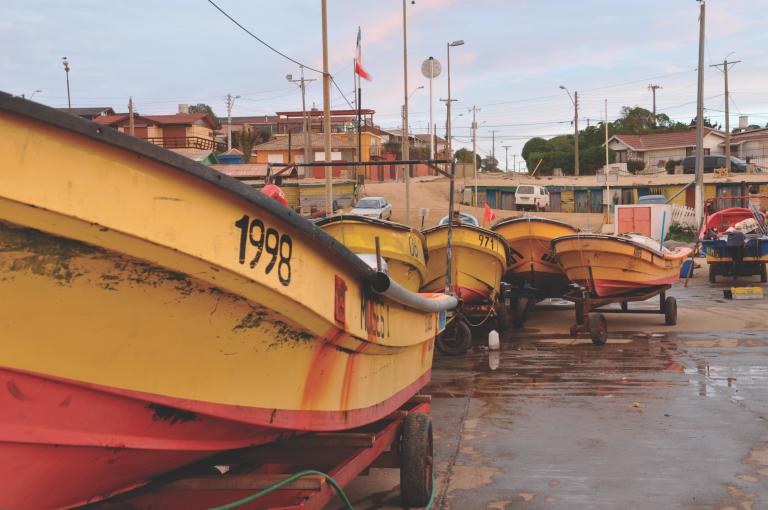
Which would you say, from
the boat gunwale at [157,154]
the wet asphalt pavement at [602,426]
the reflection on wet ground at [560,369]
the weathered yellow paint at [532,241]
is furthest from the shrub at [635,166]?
the boat gunwale at [157,154]

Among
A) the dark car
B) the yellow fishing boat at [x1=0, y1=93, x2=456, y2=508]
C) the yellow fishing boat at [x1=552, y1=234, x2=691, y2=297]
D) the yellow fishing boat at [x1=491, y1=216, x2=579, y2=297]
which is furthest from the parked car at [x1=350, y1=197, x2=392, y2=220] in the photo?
the yellow fishing boat at [x1=0, y1=93, x2=456, y2=508]

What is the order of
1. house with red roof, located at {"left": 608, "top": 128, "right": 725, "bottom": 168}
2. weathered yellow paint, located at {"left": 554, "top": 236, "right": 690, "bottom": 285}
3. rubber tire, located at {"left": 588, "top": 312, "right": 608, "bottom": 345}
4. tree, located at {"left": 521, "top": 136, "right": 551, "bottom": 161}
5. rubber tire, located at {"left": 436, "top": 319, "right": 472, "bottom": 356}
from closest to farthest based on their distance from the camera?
rubber tire, located at {"left": 436, "top": 319, "right": 472, "bottom": 356} → rubber tire, located at {"left": 588, "top": 312, "right": 608, "bottom": 345} → weathered yellow paint, located at {"left": 554, "top": 236, "right": 690, "bottom": 285} → house with red roof, located at {"left": 608, "top": 128, "right": 725, "bottom": 168} → tree, located at {"left": 521, "top": 136, "right": 551, "bottom": 161}

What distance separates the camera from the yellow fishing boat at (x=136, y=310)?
2.71 metres

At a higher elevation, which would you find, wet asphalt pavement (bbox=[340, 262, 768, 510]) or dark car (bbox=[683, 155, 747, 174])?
dark car (bbox=[683, 155, 747, 174])

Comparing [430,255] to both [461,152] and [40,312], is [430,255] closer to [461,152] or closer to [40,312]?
[40,312]

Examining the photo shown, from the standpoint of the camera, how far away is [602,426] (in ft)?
23.0

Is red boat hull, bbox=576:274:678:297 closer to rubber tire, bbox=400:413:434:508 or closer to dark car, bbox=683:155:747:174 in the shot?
rubber tire, bbox=400:413:434:508

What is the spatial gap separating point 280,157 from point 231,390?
6142cm

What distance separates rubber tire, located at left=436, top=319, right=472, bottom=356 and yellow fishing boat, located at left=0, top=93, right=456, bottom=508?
24.0ft

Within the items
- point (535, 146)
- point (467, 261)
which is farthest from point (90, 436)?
point (535, 146)

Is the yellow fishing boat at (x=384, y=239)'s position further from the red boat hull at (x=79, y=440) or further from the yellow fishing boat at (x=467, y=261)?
the red boat hull at (x=79, y=440)

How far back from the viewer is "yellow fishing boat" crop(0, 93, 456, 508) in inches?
106

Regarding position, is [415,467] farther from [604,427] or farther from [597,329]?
[597,329]

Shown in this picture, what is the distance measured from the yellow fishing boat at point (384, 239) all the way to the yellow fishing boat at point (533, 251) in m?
3.78
